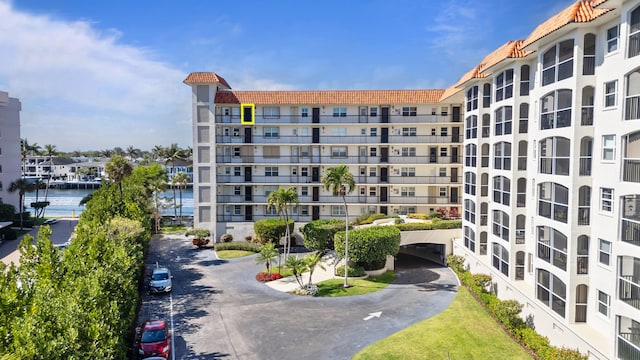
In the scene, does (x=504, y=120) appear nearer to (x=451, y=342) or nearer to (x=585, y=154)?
(x=585, y=154)

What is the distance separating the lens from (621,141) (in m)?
16.5

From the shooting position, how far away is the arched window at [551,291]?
2027cm

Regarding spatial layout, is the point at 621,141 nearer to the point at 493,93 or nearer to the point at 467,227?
the point at 493,93

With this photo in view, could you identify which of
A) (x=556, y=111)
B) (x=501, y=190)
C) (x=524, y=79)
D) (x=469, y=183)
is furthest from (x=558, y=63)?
(x=469, y=183)

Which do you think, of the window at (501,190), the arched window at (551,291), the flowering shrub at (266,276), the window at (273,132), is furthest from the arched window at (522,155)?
the window at (273,132)

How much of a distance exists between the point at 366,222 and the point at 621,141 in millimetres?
29106

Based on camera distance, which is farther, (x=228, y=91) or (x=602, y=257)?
(x=228, y=91)

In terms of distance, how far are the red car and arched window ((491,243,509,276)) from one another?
72.0 feet

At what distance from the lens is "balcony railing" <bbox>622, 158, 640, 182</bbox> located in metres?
15.7

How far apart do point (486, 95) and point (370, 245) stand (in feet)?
49.8

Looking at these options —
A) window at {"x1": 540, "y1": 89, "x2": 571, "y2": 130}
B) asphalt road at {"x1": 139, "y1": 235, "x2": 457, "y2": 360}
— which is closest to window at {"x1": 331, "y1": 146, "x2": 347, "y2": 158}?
asphalt road at {"x1": 139, "y1": 235, "x2": 457, "y2": 360}

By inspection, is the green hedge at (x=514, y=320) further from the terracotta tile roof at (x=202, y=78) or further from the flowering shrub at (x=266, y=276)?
the terracotta tile roof at (x=202, y=78)

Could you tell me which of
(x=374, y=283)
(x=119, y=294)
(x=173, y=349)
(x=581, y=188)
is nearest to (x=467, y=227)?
(x=374, y=283)

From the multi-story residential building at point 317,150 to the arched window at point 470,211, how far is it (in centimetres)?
1012
